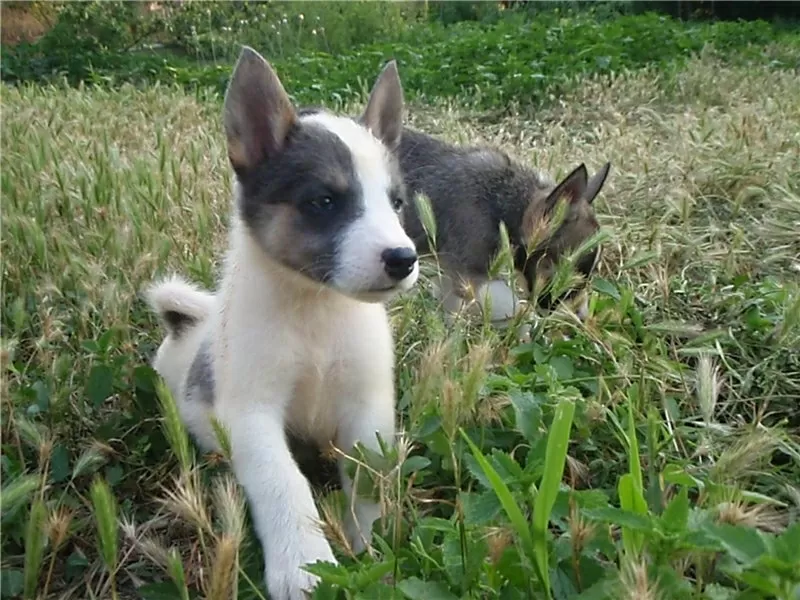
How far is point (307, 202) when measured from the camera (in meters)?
2.45

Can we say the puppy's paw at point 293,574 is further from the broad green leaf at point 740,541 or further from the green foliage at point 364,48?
the green foliage at point 364,48

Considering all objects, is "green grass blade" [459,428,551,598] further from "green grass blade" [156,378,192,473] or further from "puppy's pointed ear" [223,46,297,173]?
"puppy's pointed ear" [223,46,297,173]

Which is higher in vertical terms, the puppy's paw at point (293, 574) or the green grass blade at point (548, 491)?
the green grass blade at point (548, 491)

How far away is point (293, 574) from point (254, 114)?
1342 millimetres

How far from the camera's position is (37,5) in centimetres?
1508

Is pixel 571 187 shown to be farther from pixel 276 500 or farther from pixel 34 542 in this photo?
pixel 34 542

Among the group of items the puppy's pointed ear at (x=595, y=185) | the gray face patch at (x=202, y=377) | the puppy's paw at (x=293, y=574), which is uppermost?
the puppy's paw at (x=293, y=574)

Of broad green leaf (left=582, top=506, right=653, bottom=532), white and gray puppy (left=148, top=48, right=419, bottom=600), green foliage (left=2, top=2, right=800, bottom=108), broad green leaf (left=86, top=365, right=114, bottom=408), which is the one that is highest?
broad green leaf (left=582, top=506, right=653, bottom=532)

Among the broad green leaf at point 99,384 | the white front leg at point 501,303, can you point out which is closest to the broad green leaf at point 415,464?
the broad green leaf at point 99,384

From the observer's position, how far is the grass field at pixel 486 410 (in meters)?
1.47

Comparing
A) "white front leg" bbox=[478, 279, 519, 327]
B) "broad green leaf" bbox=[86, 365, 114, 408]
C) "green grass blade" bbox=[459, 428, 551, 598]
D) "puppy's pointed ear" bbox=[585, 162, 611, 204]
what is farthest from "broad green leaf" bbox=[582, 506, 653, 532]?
"puppy's pointed ear" bbox=[585, 162, 611, 204]

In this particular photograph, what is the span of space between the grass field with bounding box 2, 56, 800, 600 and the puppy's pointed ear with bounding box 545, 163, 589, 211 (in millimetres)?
255

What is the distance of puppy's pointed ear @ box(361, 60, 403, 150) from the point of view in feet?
9.19

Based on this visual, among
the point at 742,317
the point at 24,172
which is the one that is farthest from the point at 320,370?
the point at 24,172
